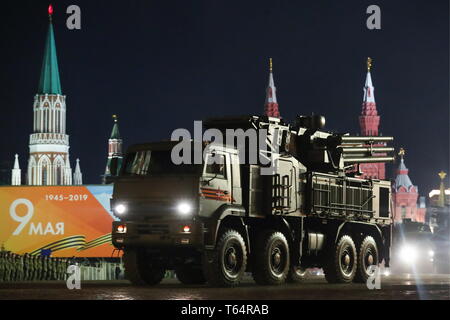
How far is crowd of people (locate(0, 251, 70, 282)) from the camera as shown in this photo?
4425 cm

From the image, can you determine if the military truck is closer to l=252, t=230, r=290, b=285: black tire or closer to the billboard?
l=252, t=230, r=290, b=285: black tire

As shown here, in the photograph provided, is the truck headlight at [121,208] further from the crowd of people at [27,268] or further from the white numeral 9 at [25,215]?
the white numeral 9 at [25,215]

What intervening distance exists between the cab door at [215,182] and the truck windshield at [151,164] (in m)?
0.54

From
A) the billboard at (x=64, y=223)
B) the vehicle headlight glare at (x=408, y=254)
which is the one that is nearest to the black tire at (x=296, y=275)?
the vehicle headlight glare at (x=408, y=254)

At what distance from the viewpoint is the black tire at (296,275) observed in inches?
1093

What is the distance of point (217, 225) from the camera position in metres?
23.4

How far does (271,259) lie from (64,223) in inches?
1727

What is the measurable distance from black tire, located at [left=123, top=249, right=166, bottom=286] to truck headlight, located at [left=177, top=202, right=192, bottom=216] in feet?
7.05

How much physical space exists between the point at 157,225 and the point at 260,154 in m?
3.82

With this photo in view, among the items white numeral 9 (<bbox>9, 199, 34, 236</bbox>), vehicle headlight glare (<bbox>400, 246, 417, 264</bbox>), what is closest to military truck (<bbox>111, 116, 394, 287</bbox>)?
vehicle headlight glare (<bbox>400, 246, 417, 264</bbox>)
